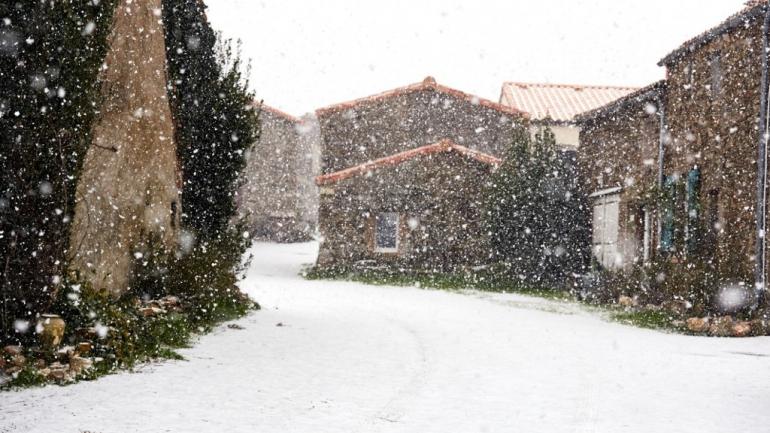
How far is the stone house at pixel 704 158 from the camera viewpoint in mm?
11555

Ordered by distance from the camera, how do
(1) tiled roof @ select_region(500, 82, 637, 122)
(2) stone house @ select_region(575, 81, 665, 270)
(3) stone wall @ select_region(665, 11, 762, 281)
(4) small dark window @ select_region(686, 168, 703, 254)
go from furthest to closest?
(1) tiled roof @ select_region(500, 82, 637, 122) < (2) stone house @ select_region(575, 81, 665, 270) < (4) small dark window @ select_region(686, 168, 703, 254) < (3) stone wall @ select_region(665, 11, 762, 281)

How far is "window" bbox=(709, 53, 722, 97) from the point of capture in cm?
1312

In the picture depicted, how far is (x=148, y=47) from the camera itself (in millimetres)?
9422

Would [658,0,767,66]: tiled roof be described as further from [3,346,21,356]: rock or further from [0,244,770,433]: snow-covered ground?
[3,346,21,356]: rock

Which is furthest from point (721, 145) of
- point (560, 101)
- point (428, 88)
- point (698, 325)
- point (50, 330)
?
point (560, 101)

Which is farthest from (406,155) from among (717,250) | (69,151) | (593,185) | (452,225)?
(69,151)

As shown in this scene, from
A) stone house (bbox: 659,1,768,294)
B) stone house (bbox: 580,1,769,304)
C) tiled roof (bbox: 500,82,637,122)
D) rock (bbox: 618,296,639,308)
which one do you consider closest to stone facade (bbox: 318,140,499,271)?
stone house (bbox: 580,1,769,304)

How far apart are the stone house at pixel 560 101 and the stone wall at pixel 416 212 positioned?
5672mm

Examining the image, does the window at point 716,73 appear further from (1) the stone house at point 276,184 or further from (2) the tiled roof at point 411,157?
(1) the stone house at point 276,184

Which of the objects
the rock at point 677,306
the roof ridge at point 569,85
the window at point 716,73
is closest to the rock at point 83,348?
the rock at point 677,306

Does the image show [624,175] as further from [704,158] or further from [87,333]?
[87,333]

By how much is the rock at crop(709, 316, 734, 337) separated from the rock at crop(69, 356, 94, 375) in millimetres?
8762

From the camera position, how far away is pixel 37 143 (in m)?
5.85

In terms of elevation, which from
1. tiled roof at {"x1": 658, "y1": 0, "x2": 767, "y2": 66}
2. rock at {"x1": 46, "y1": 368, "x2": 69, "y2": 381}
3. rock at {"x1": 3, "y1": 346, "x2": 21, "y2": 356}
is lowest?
rock at {"x1": 46, "y1": 368, "x2": 69, "y2": 381}
